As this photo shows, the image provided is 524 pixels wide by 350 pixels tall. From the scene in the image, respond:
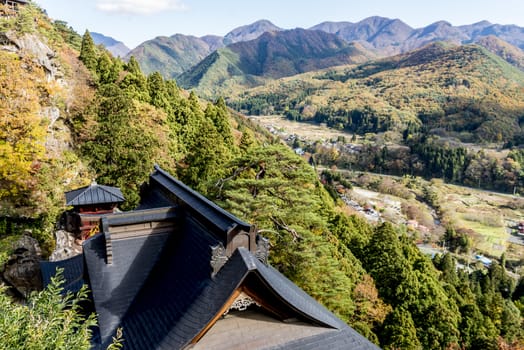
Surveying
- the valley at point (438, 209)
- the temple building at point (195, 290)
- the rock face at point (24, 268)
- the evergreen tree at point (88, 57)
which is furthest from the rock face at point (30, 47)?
the valley at point (438, 209)

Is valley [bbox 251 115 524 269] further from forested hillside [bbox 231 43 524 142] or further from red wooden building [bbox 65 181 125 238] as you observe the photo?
red wooden building [bbox 65 181 125 238]

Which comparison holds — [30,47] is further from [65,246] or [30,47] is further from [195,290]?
[195,290]

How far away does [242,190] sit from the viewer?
44.2 feet

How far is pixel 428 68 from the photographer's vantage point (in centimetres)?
16250

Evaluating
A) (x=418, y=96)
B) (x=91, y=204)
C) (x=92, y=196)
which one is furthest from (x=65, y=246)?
(x=418, y=96)

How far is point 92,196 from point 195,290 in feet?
24.9

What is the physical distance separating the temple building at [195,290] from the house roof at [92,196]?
501 cm

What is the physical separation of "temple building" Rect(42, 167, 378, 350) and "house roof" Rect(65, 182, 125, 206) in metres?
5.01

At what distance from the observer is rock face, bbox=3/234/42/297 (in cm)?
1205

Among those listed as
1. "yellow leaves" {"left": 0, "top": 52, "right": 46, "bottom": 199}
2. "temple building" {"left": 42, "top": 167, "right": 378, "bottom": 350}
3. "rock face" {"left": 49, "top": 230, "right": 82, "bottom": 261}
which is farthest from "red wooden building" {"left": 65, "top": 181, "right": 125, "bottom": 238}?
"temple building" {"left": 42, "top": 167, "right": 378, "bottom": 350}

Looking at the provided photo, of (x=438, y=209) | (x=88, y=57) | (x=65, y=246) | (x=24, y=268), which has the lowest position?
(x=438, y=209)

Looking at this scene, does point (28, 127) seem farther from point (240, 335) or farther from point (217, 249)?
point (240, 335)

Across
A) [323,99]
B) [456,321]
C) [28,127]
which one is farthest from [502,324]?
[323,99]

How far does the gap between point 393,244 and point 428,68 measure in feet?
550
